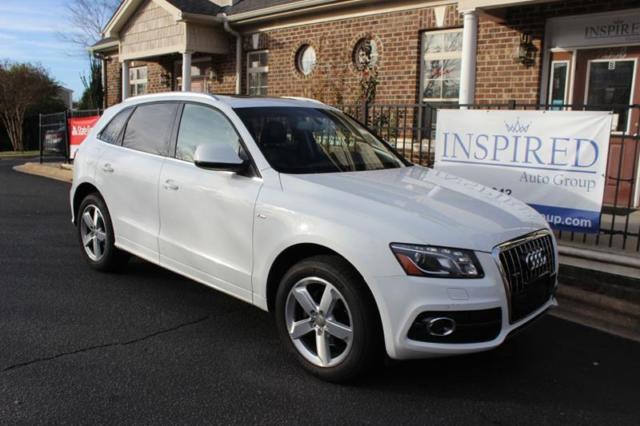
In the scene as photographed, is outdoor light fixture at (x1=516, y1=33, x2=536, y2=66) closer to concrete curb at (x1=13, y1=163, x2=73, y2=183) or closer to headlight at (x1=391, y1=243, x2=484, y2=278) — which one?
headlight at (x1=391, y1=243, x2=484, y2=278)

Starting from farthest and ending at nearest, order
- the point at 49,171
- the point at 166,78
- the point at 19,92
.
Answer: the point at 19,92
the point at 166,78
the point at 49,171

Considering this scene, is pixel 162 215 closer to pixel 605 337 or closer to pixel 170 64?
pixel 605 337

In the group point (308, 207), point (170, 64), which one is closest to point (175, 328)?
point (308, 207)

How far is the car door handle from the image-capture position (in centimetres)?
441

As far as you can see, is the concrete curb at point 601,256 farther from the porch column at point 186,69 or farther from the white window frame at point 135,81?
the white window frame at point 135,81

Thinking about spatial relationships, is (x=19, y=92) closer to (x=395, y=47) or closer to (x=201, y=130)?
(x=395, y=47)

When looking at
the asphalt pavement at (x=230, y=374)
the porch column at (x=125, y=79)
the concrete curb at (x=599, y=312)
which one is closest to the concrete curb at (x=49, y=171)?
the porch column at (x=125, y=79)

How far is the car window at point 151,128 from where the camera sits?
4793 mm

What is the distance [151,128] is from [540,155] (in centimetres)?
383

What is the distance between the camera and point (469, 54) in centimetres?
899

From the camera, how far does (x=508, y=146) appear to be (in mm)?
6273

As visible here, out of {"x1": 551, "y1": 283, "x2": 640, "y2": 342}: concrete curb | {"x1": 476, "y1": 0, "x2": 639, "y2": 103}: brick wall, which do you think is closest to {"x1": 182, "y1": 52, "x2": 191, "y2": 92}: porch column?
{"x1": 476, "y1": 0, "x2": 639, "y2": 103}: brick wall

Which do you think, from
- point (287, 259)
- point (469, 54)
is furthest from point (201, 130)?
point (469, 54)

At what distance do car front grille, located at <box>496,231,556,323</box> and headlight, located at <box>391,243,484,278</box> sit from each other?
208 millimetres
